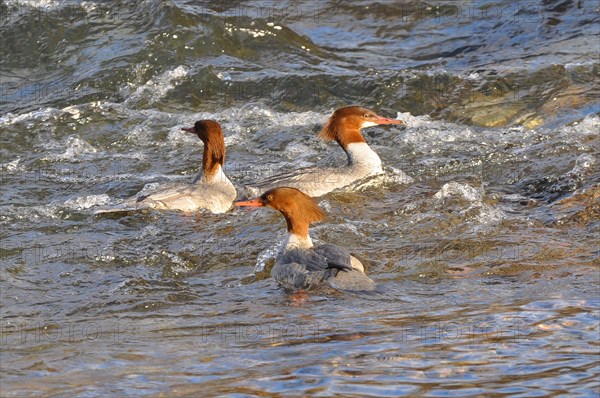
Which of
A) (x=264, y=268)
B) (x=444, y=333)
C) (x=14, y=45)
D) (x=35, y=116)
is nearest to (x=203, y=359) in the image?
(x=444, y=333)

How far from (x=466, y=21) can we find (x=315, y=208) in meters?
7.53

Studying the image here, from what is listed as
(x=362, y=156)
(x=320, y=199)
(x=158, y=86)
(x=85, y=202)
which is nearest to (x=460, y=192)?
(x=320, y=199)

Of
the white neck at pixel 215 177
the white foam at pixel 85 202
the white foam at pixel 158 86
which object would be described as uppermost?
the white foam at pixel 158 86

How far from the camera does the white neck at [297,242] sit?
26.2 feet

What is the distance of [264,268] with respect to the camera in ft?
26.6

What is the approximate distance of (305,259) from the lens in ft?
24.9

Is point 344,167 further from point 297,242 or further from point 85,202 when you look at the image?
point 297,242

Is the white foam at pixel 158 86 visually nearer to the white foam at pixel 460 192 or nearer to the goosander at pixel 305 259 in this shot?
the white foam at pixel 460 192

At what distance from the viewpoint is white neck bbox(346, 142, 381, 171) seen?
34.9ft

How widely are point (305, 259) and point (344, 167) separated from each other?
332 centimetres

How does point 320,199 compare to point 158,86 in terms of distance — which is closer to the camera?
point 320,199

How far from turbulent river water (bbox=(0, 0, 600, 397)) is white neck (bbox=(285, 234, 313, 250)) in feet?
0.96

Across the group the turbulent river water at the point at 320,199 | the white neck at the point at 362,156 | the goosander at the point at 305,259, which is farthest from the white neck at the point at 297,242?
the white neck at the point at 362,156

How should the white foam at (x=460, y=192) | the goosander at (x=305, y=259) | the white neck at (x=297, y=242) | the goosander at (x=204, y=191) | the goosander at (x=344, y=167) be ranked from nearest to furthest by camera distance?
the goosander at (x=305, y=259)
the white neck at (x=297, y=242)
the white foam at (x=460, y=192)
the goosander at (x=204, y=191)
the goosander at (x=344, y=167)
